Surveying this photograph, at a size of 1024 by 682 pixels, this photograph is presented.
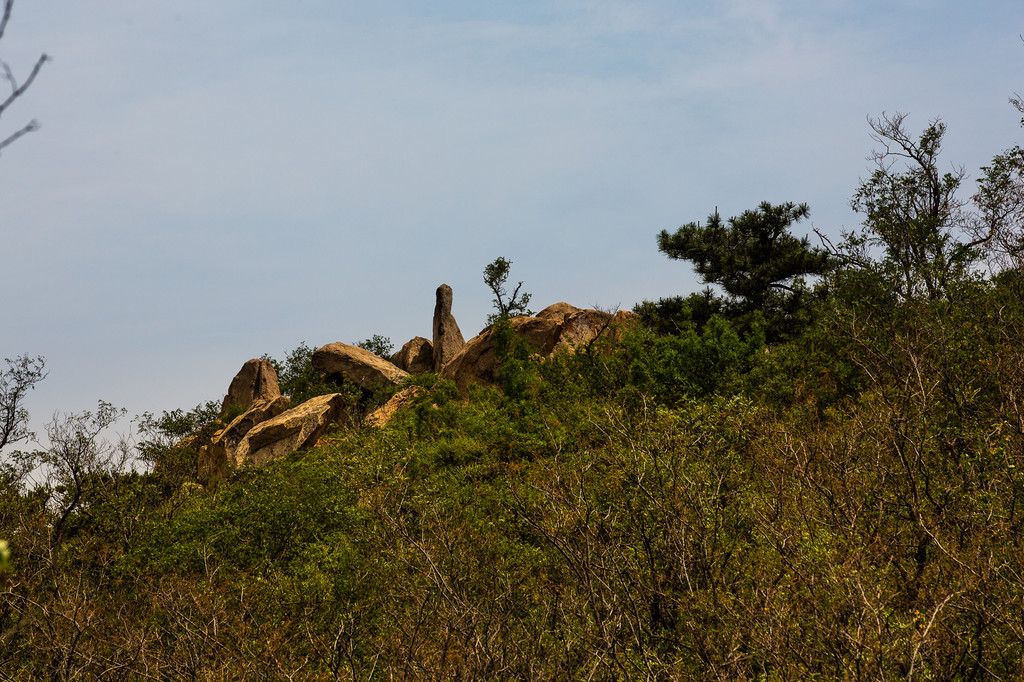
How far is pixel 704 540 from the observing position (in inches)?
417

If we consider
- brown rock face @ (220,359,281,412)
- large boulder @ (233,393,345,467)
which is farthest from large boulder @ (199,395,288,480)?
brown rock face @ (220,359,281,412)

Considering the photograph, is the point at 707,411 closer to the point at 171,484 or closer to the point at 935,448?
the point at 935,448

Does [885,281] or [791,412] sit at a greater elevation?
[885,281]

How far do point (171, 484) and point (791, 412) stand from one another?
69.6 ft

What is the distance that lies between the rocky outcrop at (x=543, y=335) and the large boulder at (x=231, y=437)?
33.4 feet

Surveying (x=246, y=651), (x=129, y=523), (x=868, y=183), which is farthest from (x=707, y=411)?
(x=868, y=183)

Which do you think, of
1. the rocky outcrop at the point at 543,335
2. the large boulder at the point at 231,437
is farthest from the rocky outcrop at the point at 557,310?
the large boulder at the point at 231,437

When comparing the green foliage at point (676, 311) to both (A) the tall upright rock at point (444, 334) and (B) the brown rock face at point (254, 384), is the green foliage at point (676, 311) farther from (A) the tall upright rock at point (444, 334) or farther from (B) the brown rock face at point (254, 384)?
(B) the brown rock face at point (254, 384)

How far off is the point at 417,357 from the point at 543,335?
11.5 m

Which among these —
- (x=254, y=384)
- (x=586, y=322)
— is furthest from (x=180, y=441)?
(x=586, y=322)

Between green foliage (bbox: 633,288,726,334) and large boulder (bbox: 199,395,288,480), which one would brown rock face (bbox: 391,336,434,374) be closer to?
large boulder (bbox: 199,395,288,480)

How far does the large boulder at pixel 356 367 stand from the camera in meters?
45.1

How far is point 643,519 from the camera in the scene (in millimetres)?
13992

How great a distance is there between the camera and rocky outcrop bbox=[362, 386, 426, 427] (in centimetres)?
3412
